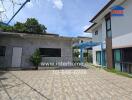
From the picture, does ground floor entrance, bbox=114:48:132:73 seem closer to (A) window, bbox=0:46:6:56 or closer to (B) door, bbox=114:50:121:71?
(B) door, bbox=114:50:121:71

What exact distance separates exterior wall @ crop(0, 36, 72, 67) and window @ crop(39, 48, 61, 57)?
347 mm

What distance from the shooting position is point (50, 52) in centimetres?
1839

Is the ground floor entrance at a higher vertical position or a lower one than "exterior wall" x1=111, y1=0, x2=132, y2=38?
lower

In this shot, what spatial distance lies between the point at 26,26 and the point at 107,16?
88.2 ft

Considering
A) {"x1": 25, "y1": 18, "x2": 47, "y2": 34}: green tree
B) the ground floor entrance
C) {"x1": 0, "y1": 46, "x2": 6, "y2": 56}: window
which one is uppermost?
{"x1": 25, "y1": 18, "x2": 47, "y2": 34}: green tree

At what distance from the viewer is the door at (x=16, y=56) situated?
17086 millimetres

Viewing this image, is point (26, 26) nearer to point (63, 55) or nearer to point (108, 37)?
point (63, 55)

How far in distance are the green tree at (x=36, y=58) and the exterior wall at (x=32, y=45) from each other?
2.93ft

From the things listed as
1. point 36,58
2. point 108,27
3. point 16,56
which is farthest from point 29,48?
point 108,27

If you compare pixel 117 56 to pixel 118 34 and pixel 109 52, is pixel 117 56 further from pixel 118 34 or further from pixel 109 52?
pixel 118 34

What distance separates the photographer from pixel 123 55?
45.6ft

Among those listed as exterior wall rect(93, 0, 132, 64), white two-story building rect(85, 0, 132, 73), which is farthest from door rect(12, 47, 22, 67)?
exterior wall rect(93, 0, 132, 64)

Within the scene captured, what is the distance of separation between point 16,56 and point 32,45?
6.89 ft

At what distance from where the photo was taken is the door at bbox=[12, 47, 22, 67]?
17086 millimetres
